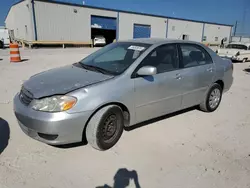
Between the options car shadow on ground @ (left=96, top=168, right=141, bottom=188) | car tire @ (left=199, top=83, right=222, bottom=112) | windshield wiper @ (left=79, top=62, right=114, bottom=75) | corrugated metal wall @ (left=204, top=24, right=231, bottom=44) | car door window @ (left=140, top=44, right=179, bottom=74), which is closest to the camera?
car shadow on ground @ (left=96, top=168, right=141, bottom=188)

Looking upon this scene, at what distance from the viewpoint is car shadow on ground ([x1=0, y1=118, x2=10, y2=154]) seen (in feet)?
10.6

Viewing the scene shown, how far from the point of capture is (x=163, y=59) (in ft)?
12.5

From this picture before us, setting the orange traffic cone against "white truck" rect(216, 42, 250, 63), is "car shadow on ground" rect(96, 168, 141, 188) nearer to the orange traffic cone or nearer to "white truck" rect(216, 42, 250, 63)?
the orange traffic cone

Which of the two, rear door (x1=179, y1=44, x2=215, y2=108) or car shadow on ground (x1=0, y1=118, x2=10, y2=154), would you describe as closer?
car shadow on ground (x1=0, y1=118, x2=10, y2=154)

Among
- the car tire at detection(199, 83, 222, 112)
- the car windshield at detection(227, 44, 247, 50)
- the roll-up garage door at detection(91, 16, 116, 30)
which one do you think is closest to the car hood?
the car tire at detection(199, 83, 222, 112)

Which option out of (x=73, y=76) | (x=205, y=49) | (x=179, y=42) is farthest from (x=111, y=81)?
(x=205, y=49)

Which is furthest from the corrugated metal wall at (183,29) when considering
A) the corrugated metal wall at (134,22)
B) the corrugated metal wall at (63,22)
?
the corrugated metal wall at (63,22)

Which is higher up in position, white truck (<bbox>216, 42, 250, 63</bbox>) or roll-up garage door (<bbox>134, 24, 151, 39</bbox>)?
roll-up garage door (<bbox>134, 24, 151, 39</bbox>)

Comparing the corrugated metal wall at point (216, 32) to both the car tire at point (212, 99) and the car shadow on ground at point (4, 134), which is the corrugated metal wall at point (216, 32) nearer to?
the car tire at point (212, 99)

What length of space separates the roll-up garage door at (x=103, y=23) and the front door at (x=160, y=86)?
2570 centimetres

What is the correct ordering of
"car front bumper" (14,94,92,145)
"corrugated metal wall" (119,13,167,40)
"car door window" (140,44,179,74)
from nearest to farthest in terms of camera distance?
Answer: "car front bumper" (14,94,92,145) < "car door window" (140,44,179,74) < "corrugated metal wall" (119,13,167,40)

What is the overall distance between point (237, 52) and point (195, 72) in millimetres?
12474

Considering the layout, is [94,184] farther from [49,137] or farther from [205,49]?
[205,49]

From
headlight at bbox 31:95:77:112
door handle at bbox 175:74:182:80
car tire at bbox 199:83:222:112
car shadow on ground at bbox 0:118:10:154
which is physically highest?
door handle at bbox 175:74:182:80
